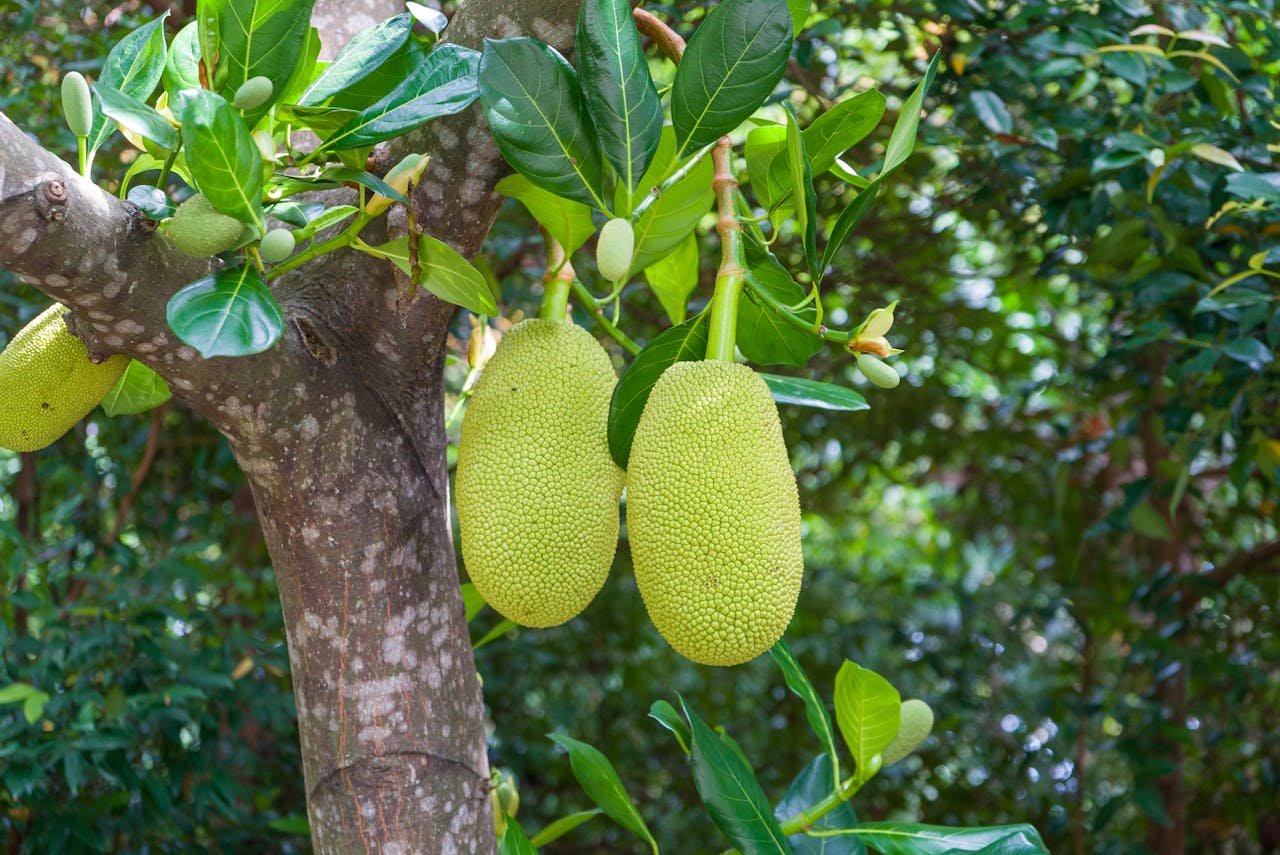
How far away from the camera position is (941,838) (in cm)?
83

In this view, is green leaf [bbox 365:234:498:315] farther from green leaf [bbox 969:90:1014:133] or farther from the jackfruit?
green leaf [bbox 969:90:1014:133]

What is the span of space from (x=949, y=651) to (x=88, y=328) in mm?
1658

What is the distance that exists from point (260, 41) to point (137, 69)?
152 millimetres

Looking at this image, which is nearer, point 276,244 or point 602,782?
point 276,244

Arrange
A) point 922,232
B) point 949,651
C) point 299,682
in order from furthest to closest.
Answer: point 949,651 → point 922,232 → point 299,682

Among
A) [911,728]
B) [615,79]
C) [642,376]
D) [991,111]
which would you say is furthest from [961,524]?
[615,79]

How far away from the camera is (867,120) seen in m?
0.68

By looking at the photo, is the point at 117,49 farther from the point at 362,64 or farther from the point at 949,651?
the point at 949,651

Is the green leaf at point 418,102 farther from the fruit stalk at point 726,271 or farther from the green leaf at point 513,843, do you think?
the green leaf at point 513,843

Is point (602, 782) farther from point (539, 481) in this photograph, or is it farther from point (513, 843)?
point (539, 481)

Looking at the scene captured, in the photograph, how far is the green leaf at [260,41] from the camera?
56 centimetres

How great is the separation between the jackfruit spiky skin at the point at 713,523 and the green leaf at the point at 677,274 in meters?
0.23

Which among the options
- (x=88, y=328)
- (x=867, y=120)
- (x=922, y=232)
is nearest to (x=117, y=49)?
(x=88, y=328)

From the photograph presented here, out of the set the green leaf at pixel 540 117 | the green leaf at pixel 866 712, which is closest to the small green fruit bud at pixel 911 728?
the green leaf at pixel 866 712
